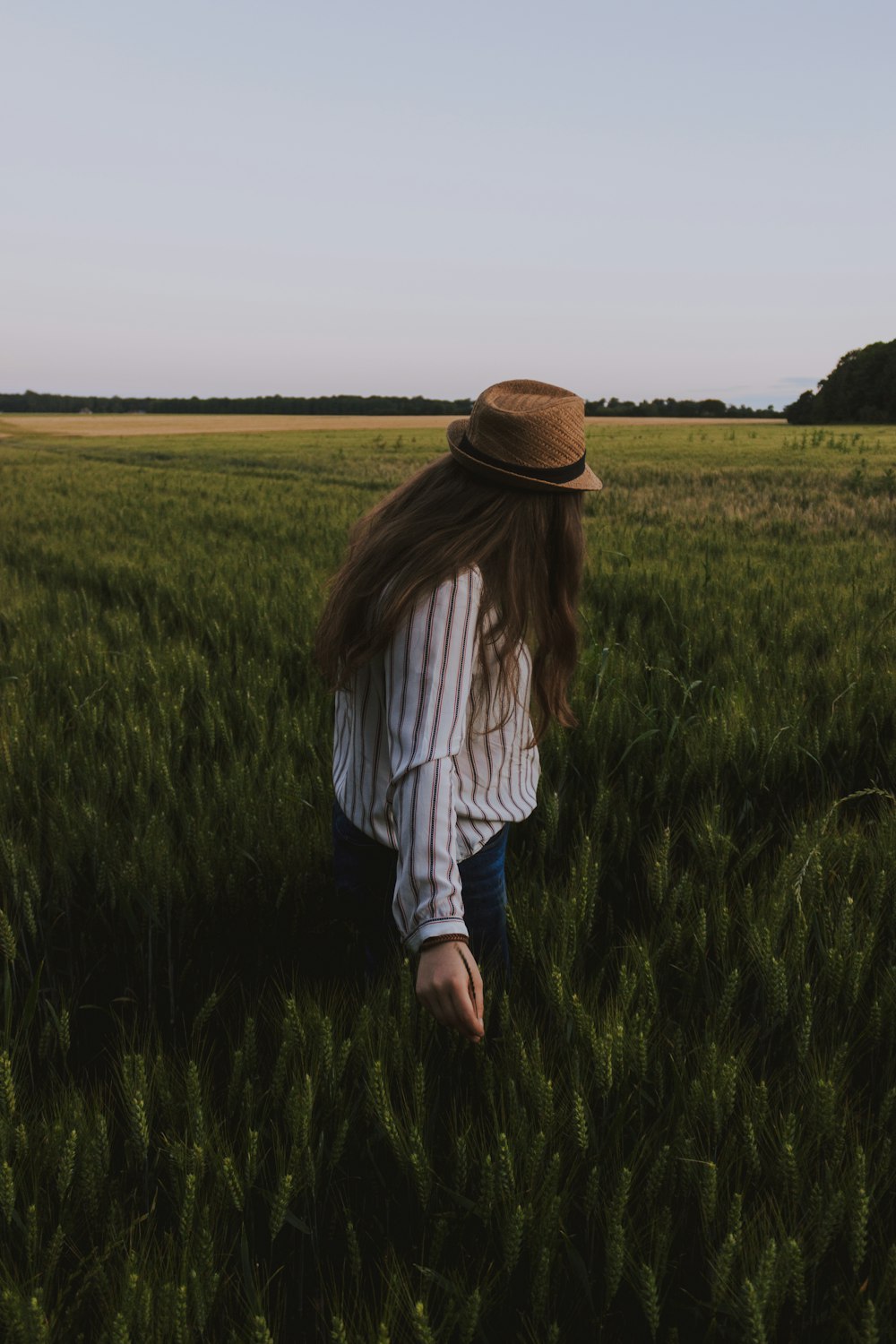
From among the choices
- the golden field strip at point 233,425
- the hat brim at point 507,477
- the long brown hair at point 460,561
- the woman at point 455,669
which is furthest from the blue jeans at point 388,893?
the golden field strip at point 233,425

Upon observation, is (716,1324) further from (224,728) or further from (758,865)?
(224,728)

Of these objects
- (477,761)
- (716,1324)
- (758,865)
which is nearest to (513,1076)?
(716,1324)

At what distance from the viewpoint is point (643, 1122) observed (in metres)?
1.03

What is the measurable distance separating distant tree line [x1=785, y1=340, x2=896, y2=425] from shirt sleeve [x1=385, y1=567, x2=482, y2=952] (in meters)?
50.5

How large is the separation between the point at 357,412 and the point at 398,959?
196 feet

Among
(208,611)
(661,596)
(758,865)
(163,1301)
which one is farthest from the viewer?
(208,611)

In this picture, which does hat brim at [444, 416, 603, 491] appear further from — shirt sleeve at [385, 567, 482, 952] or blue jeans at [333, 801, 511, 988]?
blue jeans at [333, 801, 511, 988]

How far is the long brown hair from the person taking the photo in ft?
3.40

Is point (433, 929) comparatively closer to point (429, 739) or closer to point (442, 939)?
point (442, 939)

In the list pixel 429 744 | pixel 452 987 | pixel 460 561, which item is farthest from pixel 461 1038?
pixel 460 561

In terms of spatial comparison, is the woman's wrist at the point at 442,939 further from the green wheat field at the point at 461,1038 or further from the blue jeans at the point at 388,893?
the blue jeans at the point at 388,893

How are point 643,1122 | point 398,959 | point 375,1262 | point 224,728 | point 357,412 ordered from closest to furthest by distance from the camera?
point 375,1262, point 643,1122, point 398,959, point 224,728, point 357,412

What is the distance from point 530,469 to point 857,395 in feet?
181

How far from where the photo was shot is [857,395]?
48.5 m
